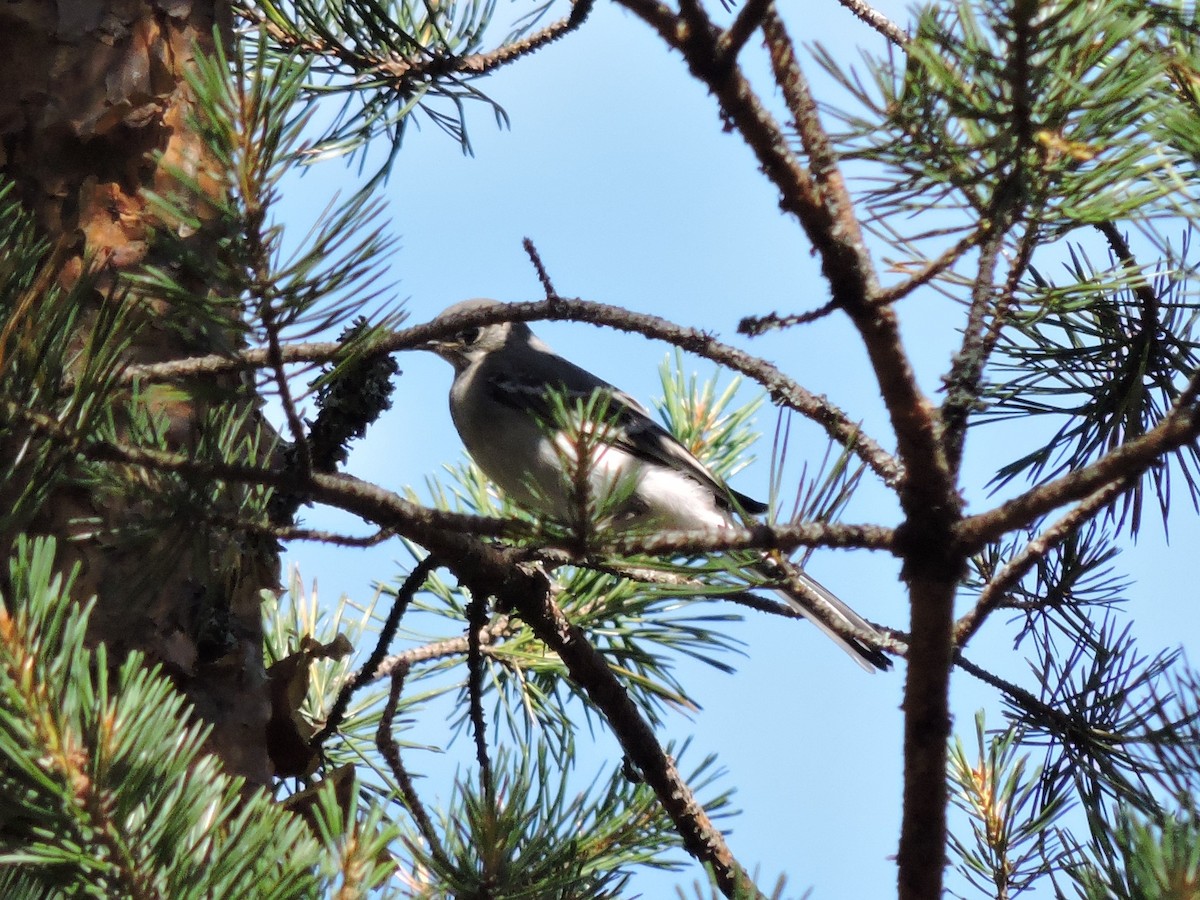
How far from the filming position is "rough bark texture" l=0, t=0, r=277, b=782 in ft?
6.09

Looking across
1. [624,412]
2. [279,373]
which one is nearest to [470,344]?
[624,412]

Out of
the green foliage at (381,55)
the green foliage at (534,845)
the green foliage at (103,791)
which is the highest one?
the green foliage at (381,55)

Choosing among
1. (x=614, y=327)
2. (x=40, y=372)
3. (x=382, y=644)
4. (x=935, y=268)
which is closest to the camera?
(x=935, y=268)

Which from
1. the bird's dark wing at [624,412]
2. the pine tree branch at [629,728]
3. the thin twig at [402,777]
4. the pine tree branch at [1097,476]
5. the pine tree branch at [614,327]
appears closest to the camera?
the pine tree branch at [1097,476]

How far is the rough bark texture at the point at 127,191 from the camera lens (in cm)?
186

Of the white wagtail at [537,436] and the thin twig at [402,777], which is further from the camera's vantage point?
the white wagtail at [537,436]

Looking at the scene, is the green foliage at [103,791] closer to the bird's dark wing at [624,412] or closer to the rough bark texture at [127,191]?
the rough bark texture at [127,191]

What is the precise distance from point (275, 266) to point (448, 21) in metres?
1.73

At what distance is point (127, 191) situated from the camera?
83.2 inches

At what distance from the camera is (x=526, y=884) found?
163cm

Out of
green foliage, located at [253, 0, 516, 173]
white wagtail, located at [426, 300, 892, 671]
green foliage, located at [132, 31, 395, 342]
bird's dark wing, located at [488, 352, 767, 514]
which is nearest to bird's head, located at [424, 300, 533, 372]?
white wagtail, located at [426, 300, 892, 671]

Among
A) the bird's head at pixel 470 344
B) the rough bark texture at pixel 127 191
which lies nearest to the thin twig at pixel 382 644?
the rough bark texture at pixel 127 191

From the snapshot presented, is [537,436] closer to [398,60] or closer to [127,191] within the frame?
[398,60]

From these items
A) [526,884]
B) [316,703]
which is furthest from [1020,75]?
[316,703]
